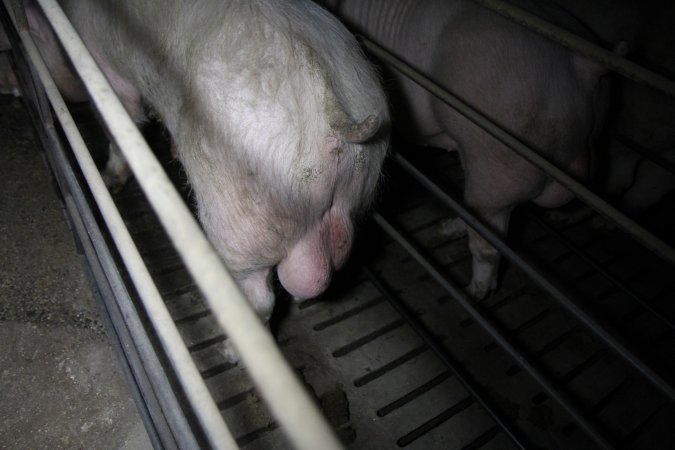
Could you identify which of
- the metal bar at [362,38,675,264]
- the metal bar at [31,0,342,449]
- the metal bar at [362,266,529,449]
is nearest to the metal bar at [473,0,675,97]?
the metal bar at [362,38,675,264]

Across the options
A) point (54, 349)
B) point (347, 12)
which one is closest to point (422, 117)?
point (347, 12)

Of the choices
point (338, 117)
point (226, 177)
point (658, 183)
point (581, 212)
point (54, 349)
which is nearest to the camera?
point (338, 117)

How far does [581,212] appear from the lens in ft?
8.70

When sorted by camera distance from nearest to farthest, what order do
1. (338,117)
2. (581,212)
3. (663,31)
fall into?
(338,117), (663,31), (581,212)

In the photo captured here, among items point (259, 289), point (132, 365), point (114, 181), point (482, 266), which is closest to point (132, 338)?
point (132, 365)

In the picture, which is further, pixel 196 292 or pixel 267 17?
pixel 196 292

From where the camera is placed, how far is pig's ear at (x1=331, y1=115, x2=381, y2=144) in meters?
0.82

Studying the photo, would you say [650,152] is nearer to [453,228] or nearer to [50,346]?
[453,228]

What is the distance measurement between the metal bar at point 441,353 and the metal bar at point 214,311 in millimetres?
1322

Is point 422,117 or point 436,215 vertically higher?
point 422,117

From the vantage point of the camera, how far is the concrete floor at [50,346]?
1.40 meters

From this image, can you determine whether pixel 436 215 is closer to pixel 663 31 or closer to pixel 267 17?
pixel 663 31

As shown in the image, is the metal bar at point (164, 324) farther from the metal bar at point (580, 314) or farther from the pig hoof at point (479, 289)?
the pig hoof at point (479, 289)

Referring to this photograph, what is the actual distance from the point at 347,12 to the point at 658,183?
78.5 inches
